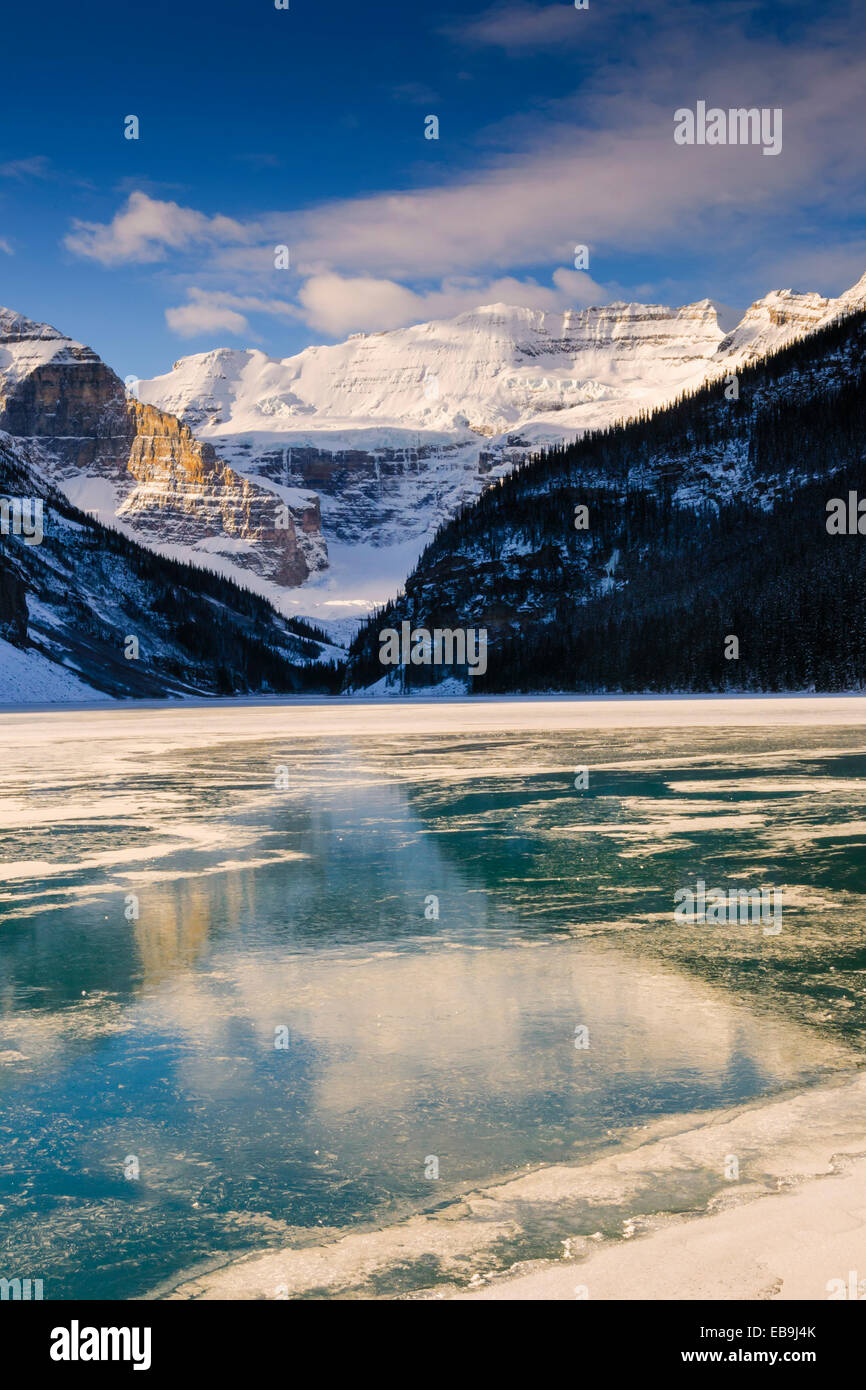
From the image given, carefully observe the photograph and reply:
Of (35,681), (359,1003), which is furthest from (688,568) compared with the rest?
(359,1003)

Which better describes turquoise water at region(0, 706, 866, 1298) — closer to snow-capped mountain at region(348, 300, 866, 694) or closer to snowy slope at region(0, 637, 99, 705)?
snowy slope at region(0, 637, 99, 705)

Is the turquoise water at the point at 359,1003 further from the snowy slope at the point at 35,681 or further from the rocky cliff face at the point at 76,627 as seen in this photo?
the snowy slope at the point at 35,681

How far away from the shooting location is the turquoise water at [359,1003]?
587 cm

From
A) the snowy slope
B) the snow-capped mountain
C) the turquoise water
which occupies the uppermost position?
the snow-capped mountain

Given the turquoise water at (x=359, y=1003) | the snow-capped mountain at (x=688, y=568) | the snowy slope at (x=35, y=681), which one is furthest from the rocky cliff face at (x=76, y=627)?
the turquoise water at (x=359, y=1003)

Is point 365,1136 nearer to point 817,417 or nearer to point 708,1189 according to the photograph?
point 708,1189

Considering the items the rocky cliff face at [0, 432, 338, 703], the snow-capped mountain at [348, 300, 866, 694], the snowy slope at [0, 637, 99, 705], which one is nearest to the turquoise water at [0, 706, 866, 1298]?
the rocky cliff face at [0, 432, 338, 703]

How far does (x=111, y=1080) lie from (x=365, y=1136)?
6.79 ft

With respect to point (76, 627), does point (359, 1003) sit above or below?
below

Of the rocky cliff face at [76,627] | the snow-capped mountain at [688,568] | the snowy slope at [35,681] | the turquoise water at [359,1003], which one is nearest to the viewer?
the turquoise water at [359,1003]

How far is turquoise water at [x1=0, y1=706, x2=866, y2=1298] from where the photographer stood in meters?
5.87

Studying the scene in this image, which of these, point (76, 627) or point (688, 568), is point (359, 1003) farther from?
point (688, 568)

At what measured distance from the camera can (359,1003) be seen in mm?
9016

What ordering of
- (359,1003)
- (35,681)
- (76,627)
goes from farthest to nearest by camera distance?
(76,627), (35,681), (359,1003)
